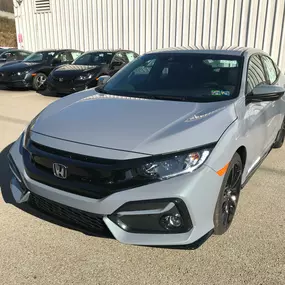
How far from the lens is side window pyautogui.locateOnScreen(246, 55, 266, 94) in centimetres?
311

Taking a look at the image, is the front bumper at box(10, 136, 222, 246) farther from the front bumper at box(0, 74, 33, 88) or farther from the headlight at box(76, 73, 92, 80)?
the front bumper at box(0, 74, 33, 88)

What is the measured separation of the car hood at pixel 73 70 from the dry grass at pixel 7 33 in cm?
3356

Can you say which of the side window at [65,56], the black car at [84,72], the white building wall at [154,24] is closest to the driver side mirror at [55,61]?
the side window at [65,56]

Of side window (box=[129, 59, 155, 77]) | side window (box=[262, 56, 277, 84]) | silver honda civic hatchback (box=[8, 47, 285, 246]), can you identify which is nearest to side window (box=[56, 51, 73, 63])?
side window (box=[129, 59, 155, 77])

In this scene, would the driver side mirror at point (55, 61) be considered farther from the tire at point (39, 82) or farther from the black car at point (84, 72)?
the black car at point (84, 72)

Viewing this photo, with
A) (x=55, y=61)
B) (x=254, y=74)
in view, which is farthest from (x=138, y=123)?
(x=55, y=61)

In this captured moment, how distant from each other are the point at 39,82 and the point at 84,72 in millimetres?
2486

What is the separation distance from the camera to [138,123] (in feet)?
7.80

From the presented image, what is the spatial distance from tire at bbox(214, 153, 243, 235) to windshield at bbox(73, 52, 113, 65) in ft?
23.9

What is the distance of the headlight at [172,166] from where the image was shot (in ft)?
6.66

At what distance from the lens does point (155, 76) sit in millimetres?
3439

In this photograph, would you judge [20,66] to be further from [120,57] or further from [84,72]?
[120,57]

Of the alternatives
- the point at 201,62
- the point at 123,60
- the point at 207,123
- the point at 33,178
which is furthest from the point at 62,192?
the point at 123,60

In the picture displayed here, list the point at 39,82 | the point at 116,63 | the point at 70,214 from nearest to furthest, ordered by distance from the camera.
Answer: the point at 70,214 → the point at 116,63 → the point at 39,82
